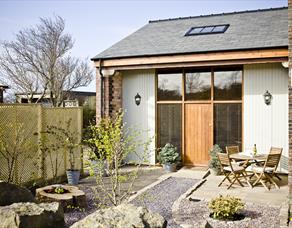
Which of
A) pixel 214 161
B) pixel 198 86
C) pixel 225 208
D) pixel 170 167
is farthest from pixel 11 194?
pixel 198 86

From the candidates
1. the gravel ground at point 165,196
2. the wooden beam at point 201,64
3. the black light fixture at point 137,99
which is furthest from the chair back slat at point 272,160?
the black light fixture at point 137,99

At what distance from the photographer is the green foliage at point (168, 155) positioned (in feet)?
33.3

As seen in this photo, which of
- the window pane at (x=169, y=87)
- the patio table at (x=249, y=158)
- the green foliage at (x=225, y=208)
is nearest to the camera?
the green foliage at (x=225, y=208)

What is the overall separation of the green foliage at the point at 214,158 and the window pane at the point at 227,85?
63.4 inches

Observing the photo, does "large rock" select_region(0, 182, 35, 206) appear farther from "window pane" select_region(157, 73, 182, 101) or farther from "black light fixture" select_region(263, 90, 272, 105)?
"black light fixture" select_region(263, 90, 272, 105)

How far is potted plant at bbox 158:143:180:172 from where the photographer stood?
10078 millimetres

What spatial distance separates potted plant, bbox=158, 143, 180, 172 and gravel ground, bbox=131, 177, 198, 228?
962 millimetres

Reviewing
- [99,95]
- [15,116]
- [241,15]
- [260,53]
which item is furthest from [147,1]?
[15,116]

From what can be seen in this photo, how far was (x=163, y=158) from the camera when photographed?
1027 centimetres

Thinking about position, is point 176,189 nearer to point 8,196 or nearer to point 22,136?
point 22,136

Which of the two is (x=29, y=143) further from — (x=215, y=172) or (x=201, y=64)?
(x=201, y=64)

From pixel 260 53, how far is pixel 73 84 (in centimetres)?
1348

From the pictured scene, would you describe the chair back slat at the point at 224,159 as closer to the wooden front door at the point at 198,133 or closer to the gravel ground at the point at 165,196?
the gravel ground at the point at 165,196

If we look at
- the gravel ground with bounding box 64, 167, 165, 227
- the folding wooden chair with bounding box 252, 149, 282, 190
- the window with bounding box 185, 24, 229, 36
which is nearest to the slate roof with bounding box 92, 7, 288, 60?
the window with bounding box 185, 24, 229, 36
